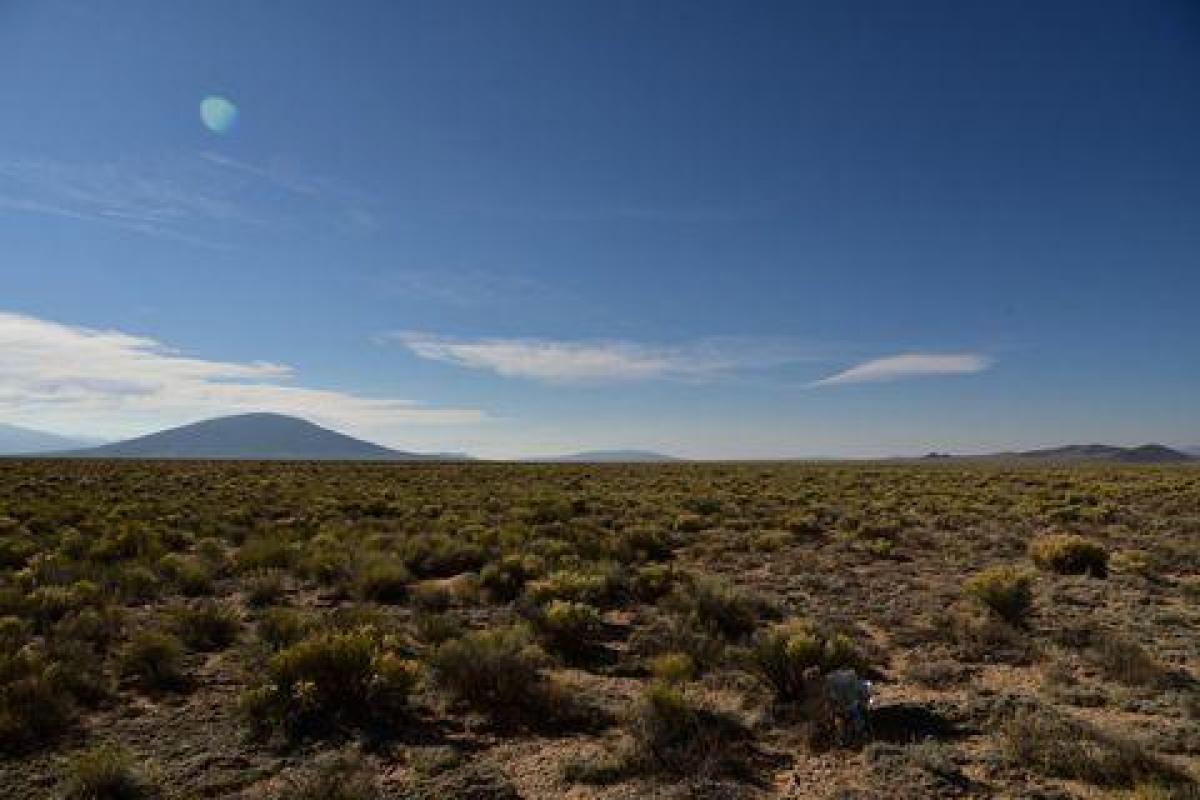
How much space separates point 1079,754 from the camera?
612 cm

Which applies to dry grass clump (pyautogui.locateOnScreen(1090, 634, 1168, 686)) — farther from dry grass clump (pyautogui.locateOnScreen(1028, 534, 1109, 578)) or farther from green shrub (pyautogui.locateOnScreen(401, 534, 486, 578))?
green shrub (pyautogui.locateOnScreen(401, 534, 486, 578))

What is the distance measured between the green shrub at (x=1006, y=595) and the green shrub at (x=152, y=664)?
10.6 m

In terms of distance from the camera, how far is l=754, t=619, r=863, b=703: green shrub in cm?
784

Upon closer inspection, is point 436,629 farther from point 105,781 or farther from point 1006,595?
point 1006,595

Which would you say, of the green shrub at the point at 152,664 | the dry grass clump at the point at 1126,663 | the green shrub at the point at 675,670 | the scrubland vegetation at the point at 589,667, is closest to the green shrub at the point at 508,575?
the scrubland vegetation at the point at 589,667

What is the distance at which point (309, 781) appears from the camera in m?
5.91

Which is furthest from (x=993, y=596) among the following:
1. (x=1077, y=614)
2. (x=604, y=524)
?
(x=604, y=524)

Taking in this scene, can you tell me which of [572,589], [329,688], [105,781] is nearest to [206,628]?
[329,688]

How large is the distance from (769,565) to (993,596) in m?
5.25

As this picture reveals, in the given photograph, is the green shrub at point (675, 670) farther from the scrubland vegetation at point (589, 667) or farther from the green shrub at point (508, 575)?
the green shrub at point (508, 575)

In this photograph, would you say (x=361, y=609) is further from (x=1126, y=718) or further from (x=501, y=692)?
(x=1126, y=718)

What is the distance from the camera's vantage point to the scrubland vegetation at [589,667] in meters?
6.20

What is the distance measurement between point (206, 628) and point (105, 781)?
4441 millimetres

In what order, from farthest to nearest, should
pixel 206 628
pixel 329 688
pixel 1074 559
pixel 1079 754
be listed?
pixel 1074 559 < pixel 206 628 < pixel 329 688 < pixel 1079 754
